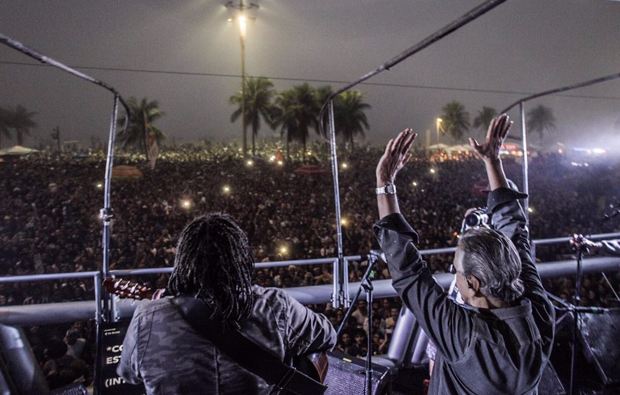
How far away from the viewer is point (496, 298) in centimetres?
151

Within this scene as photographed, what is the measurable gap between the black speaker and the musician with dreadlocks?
66.4 inches

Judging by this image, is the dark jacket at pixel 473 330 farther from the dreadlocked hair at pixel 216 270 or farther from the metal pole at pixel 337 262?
the metal pole at pixel 337 262

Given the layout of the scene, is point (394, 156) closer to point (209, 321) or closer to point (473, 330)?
point (473, 330)

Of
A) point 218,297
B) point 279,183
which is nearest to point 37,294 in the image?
point 218,297

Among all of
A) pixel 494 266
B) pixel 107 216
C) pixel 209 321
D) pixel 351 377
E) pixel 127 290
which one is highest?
pixel 107 216

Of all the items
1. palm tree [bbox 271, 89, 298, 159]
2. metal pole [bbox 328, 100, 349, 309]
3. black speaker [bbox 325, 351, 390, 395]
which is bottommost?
black speaker [bbox 325, 351, 390, 395]

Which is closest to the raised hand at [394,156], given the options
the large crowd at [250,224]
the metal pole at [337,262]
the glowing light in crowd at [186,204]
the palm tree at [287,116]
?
the large crowd at [250,224]

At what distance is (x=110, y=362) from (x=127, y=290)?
3.95 ft

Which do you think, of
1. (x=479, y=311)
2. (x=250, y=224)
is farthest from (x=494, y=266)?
(x=250, y=224)

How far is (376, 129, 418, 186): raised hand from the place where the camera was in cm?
186

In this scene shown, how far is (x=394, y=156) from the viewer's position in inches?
75.5

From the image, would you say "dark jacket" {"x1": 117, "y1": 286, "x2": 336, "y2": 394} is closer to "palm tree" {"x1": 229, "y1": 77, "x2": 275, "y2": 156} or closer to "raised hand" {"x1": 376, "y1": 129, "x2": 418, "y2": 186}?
"raised hand" {"x1": 376, "y1": 129, "x2": 418, "y2": 186}

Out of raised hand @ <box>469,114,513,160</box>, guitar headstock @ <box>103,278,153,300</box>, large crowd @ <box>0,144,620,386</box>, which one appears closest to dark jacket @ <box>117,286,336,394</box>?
guitar headstock @ <box>103,278,153,300</box>

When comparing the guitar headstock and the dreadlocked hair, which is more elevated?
the dreadlocked hair
